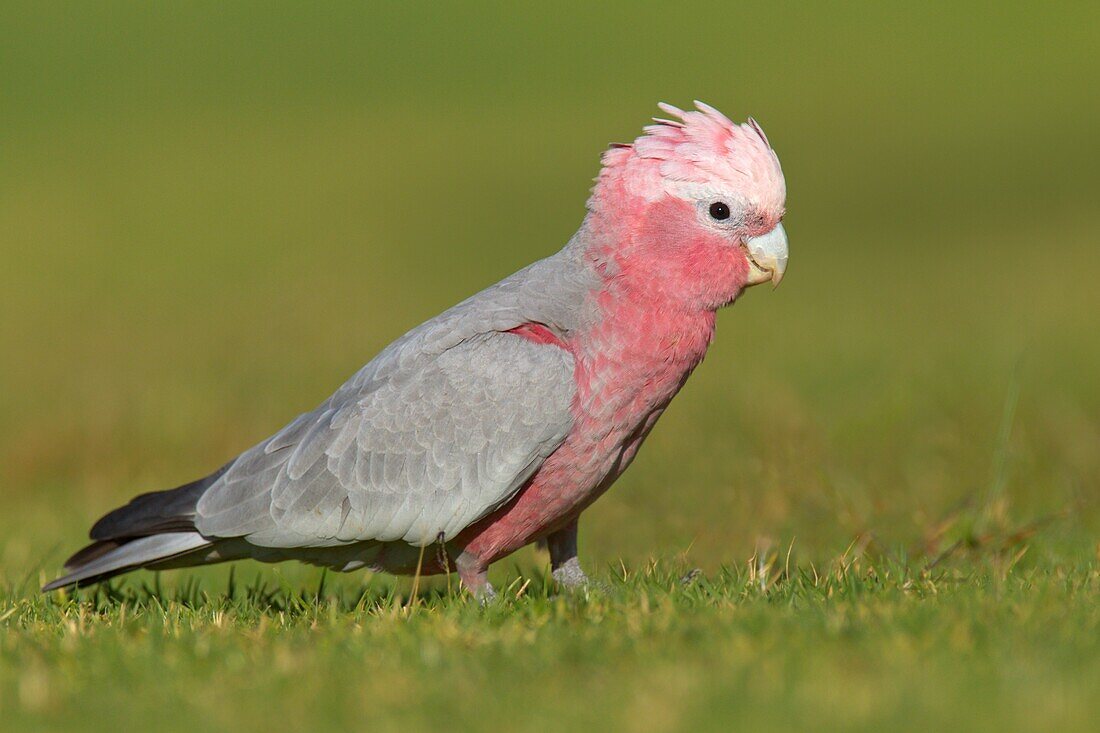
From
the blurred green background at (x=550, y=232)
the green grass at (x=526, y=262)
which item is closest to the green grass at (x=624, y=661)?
the green grass at (x=526, y=262)

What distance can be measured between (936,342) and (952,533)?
5.51 meters

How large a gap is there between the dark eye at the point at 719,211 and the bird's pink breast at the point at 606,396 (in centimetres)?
42

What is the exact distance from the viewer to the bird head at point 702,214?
19.1ft

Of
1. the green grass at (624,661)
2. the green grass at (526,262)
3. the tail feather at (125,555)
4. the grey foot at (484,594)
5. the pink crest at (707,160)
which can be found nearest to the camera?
the green grass at (624,661)

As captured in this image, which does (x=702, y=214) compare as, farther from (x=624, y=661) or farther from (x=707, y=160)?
(x=624, y=661)

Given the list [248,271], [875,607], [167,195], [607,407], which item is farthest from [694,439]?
[167,195]

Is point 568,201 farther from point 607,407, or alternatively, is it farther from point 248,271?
point 607,407

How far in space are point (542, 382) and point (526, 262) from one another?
39.9 ft

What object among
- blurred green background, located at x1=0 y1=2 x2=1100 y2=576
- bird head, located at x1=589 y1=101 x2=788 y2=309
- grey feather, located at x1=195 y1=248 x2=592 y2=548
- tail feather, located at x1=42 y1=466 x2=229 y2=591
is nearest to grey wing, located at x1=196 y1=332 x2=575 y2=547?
grey feather, located at x1=195 y1=248 x2=592 y2=548

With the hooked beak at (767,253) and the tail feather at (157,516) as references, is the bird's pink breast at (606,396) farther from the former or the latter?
the tail feather at (157,516)

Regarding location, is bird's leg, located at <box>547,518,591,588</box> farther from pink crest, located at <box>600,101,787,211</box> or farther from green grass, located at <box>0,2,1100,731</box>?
pink crest, located at <box>600,101,787,211</box>

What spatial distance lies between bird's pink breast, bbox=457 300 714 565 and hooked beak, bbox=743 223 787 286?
12.0 inches

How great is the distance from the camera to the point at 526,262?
58.2 feet

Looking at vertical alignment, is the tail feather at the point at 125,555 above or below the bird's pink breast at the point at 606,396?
below
